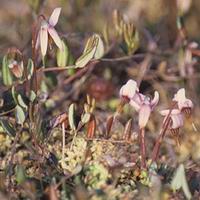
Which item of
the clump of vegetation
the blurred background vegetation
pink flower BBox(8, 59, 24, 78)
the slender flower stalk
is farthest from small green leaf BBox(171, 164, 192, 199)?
the blurred background vegetation

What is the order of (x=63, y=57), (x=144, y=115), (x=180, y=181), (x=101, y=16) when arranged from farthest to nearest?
(x=101, y=16) < (x=63, y=57) < (x=144, y=115) < (x=180, y=181)

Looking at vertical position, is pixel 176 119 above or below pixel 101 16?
below

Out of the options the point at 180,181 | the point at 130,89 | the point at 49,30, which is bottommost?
the point at 180,181

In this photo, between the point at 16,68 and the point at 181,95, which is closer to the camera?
the point at 181,95

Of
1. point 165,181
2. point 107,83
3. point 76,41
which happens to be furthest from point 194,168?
point 76,41

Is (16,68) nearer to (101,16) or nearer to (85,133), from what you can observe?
(85,133)

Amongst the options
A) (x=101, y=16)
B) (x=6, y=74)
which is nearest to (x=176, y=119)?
(x=6, y=74)

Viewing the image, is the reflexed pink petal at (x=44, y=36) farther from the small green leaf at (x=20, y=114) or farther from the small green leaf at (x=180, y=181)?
the small green leaf at (x=180, y=181)
